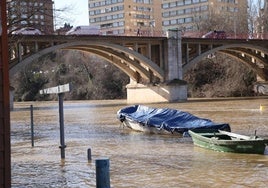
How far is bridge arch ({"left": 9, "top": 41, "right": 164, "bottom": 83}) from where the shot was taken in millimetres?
52872

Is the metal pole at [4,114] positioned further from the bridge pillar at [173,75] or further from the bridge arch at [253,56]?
the bridge arch at [253,56]

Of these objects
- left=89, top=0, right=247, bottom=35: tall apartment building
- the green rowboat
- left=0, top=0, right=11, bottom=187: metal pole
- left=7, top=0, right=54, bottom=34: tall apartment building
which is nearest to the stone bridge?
left=7, top=0, right=54, bottom=34: tall apartment building

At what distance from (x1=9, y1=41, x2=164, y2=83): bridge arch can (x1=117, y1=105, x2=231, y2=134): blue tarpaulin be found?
1013 inches

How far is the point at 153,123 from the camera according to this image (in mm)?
24266

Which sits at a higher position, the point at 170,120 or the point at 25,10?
the point at 25,10

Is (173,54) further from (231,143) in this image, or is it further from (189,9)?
(189,9)

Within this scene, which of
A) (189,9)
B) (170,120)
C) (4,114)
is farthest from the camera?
(189,9)

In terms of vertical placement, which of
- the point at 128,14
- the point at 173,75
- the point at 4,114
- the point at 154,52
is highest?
the point at 128,14

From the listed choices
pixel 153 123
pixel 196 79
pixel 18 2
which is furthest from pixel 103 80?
pixel 18 2

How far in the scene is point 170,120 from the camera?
23734 mm

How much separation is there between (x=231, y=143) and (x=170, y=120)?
8.41 metres

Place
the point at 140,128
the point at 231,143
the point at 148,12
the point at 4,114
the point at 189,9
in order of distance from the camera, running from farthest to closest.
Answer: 1. the point at 148,12
2. the point at 189,9
3. the point at 140,128
4. the point at 231,143
5. the point at 4,114

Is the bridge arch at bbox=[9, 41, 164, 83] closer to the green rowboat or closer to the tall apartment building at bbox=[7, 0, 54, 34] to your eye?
the tall apartment building at bbox=[7, 0, 54, 34]

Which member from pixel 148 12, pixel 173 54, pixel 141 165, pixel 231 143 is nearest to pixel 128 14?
pixel 148 12
